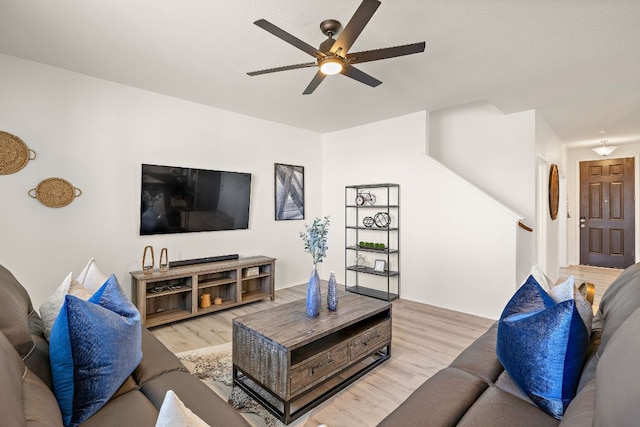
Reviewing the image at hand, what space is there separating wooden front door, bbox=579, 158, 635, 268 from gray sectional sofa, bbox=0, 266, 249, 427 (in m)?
7.99

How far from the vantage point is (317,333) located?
1.96 m

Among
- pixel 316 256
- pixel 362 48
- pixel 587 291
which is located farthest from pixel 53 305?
pixel 587 291

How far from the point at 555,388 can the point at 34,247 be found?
12.7 feet

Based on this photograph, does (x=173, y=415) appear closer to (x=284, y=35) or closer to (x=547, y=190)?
(x=284, y=35)

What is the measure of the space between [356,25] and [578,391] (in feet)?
6.40

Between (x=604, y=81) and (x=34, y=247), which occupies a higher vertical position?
(x=604, y=81)

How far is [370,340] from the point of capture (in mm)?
2338

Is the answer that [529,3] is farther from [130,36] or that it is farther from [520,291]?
[130,36]

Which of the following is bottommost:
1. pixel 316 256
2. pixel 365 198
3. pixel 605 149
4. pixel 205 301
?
pixel 205 301

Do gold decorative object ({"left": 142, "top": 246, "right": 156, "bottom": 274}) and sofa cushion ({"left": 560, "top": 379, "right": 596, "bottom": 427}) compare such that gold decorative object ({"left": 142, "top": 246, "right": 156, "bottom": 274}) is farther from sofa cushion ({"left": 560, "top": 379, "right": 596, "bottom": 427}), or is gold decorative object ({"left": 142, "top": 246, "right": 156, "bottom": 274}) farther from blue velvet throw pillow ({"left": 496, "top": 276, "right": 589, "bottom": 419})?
sofa cushion ({"left": 560, "top": 379, "right": 596, "bottom": 427})

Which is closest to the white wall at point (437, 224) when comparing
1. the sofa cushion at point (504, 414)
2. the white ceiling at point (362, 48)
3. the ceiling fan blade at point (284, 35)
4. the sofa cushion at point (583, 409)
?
the white ceiling at point (362, 48)

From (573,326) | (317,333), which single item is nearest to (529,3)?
(573,326)

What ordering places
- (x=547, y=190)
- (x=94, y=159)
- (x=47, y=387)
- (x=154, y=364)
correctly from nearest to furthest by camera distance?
(x=47, y=387)
(x=154, y=364)
(x=94, y=159)
(x=547, y=190)

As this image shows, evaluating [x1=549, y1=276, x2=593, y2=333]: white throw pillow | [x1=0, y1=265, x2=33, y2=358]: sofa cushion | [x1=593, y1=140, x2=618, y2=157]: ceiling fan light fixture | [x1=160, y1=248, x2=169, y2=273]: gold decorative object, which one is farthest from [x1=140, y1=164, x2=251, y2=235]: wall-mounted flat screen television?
[x1=593, y1=140, x2=618, y2=157]: ceiling fan light fixture
